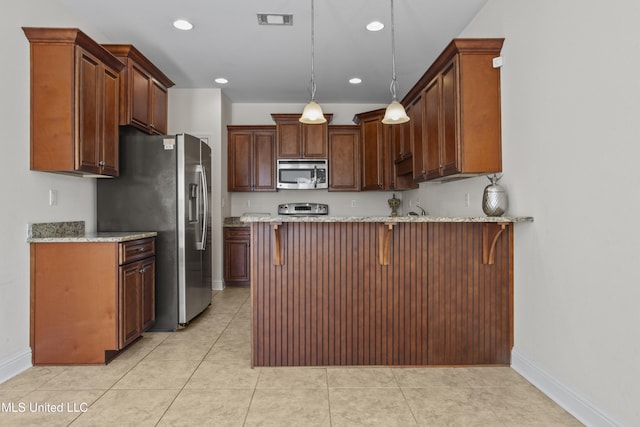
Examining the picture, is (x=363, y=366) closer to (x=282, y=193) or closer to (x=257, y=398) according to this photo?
(x=257, y=398)

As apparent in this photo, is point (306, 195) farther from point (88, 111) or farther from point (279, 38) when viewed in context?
point (88, 111)

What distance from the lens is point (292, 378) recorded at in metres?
2.35

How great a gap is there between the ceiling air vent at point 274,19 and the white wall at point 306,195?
245cm

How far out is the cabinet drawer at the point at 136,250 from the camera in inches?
106

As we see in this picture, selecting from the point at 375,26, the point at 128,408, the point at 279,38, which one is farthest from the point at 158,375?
the point at 375,26

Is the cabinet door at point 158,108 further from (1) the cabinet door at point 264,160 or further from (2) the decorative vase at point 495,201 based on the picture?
(2) the decorative vase at point 495,201

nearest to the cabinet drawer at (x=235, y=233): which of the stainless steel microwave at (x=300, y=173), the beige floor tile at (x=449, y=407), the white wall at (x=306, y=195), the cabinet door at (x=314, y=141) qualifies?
the white wall at (x=306, y=195)

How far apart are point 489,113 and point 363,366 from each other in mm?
1995

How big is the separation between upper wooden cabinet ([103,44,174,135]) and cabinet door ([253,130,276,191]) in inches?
68.7

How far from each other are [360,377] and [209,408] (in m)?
0.94

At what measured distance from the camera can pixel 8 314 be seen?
2.39 meters

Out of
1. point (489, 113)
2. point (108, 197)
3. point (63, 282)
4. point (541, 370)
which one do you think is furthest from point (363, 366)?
point (108, 197)

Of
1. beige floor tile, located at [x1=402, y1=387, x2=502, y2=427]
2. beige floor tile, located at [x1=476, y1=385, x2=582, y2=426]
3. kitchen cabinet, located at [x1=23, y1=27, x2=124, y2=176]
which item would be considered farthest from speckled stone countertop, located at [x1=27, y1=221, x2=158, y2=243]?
beige floor tile, located at [x1=476, y1=385, x2=582, y2=426]

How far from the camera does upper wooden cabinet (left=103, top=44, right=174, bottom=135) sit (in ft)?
10.3
